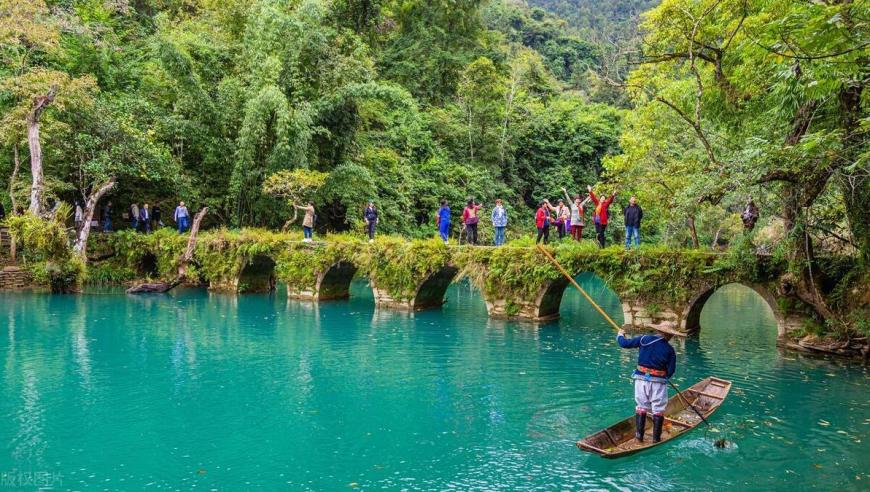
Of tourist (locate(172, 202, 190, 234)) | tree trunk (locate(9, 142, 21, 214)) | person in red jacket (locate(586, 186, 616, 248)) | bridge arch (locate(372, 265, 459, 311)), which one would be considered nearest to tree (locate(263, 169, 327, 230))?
tourist (locate(172, 202, 190, 234))

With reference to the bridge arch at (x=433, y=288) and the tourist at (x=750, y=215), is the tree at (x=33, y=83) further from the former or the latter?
the tourist at (x=750, y=215)

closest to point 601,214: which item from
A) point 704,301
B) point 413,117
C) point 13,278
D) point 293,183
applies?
point 704,301

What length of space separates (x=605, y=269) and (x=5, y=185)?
27.2 meters

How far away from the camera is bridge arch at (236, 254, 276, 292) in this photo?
3015cm

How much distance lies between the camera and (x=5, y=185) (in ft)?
102

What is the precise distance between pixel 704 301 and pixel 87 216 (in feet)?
80.0

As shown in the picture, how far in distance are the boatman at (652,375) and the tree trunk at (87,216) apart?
24.9m

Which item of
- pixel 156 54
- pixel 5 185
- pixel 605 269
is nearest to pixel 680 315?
pixel 605 269

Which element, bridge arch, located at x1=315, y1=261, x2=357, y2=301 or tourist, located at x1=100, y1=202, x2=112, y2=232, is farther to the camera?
tourist, located at x1=100, y1=202, x2=112, y2=232

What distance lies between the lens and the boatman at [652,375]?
9.98 m

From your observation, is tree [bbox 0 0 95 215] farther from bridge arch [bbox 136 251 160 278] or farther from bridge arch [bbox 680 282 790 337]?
bridge arch [bbox 680 282 790 337]

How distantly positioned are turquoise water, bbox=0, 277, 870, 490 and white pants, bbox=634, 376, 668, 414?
0.75m

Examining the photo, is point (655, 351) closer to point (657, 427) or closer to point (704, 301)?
point (657, 427)

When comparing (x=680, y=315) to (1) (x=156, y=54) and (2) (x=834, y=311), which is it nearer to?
(2) (x=834, y=311)
